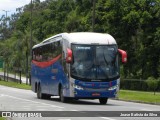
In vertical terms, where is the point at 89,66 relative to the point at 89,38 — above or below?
below

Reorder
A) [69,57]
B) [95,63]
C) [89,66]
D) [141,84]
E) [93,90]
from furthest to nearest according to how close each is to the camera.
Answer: [141,84], [93,90], [95,63], [89,66], [69,57]

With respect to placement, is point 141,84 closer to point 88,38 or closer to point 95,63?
point 88,38

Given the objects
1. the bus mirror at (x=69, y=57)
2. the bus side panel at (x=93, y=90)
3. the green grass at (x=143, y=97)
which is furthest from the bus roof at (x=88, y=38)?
the green grass at (x=143, y=97)

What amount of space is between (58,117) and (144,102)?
15.1 metres

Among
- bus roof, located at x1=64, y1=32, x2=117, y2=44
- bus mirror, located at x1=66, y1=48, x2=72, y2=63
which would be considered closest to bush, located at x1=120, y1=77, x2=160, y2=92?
bus roof, located at x1=64, y1=32, x2=117, y2=44

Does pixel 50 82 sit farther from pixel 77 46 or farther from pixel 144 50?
pixel 144 50

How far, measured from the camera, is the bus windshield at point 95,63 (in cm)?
2805

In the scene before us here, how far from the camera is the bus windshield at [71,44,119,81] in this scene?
28047 mm

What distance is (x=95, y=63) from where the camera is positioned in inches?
1109

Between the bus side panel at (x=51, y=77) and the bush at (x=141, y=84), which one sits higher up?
the bus side panel at (x=51, y=77)

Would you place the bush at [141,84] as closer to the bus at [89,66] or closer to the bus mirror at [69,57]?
the bus at [89,66]

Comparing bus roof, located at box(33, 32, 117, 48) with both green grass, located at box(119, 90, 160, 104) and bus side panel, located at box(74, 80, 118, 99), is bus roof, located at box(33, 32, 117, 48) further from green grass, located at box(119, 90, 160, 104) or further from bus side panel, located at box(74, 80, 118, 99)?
green grass, located at box(119, 90, 160, 104)

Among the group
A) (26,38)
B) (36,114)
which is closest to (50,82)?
(36,114)

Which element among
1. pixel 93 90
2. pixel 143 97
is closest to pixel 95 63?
pixel 93 90
